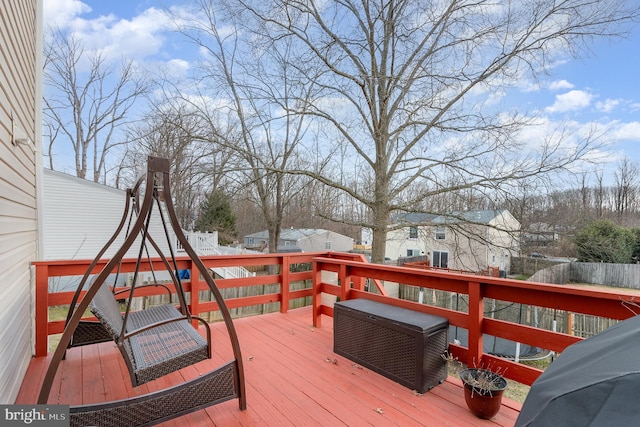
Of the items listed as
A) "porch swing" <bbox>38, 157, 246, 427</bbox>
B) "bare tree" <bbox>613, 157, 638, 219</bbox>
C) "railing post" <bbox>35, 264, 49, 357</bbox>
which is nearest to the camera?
"porch swing" <bbox>38, 157, 246, 427</bbox>

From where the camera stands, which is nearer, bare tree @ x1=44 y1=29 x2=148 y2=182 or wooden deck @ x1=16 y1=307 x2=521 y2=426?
wooden deck @ x1=16 y1=307 x2=521 y2=426

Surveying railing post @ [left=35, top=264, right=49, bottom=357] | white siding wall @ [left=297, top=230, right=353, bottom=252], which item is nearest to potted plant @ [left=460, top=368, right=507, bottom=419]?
railing post @ [left=35, top=264, right=49, bottom=357]

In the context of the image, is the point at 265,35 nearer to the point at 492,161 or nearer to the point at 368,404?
the point at 492,161

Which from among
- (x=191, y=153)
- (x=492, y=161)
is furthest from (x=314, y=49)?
(x=492, y=161)

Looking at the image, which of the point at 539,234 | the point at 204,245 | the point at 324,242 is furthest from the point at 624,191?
the point at 204,245

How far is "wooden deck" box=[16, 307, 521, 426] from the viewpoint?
2137 millimetres

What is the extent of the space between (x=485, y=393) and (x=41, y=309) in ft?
12.5

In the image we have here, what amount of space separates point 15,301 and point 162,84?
784 cm

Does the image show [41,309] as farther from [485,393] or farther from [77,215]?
[77,215]

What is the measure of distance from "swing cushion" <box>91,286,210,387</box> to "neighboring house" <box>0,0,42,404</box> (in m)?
0.62

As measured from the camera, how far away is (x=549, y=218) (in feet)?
22.5

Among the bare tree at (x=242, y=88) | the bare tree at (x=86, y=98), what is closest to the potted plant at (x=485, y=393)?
the bare tree at (x=242, y=88)

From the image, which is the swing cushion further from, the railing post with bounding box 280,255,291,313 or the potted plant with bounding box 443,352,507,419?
the railing post with bounding box 280,255,291,313

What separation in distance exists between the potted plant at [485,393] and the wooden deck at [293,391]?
6cm
